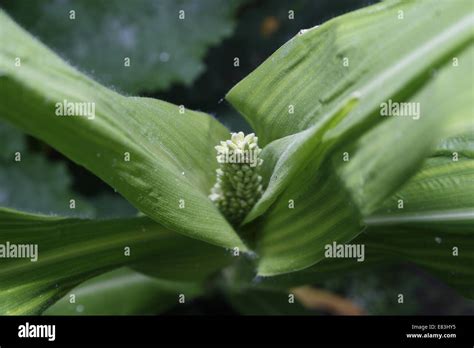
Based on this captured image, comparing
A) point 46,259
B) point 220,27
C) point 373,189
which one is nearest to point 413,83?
point 373,189

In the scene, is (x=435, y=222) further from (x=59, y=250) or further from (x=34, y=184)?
(x=34, y=184)

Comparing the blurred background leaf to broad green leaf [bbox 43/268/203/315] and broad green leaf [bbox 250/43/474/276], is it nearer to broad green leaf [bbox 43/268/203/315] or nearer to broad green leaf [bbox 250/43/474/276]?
broad green leaf [bbox 43/268/203/315]

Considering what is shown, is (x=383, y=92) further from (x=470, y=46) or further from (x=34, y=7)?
(x=34, y=7)

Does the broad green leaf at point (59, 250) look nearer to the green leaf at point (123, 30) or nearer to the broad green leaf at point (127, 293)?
the broad green leaf at point (127, 293)

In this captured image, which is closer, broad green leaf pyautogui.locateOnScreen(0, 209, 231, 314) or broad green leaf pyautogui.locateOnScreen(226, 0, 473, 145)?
broad green leaf pyautogui.locateOnScreen(226, 0, 473, 145)

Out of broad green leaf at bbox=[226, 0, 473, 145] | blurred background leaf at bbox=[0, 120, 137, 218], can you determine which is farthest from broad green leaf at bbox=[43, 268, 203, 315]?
broad green leaf at bbox=[226, 0, 473, 145]

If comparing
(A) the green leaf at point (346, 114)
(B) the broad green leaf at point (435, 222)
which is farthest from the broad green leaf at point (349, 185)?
(B) the broad green leaf at point (435, 222)
